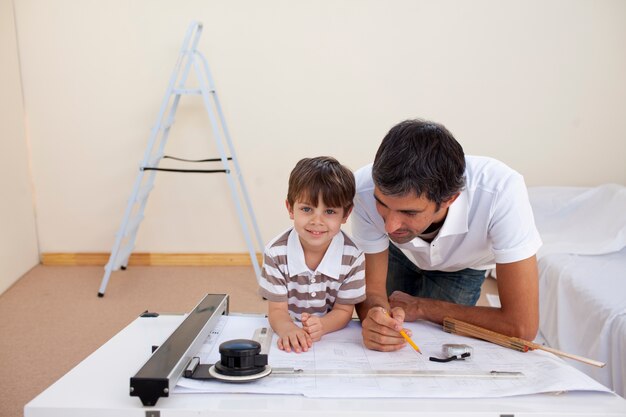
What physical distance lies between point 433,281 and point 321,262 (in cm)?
69

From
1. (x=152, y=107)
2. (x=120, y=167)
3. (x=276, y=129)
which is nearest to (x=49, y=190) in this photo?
(x=120, y=167)

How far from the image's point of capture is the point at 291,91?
147 inches

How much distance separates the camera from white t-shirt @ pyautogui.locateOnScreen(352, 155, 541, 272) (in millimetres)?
1458

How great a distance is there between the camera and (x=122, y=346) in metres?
1.18

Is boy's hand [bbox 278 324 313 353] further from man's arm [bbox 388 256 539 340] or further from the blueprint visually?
man's arm [bbox 388 256 539 340]

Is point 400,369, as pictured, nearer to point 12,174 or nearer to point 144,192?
point 144,192

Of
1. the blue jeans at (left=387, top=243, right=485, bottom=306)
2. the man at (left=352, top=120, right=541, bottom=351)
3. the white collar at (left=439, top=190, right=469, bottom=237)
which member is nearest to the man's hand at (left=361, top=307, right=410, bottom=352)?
the man at (left=352, top=120, right=541, bottom=351)

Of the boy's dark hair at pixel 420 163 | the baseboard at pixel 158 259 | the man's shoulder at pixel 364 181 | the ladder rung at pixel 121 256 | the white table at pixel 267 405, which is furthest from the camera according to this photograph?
the baseboard at pixel 158 259

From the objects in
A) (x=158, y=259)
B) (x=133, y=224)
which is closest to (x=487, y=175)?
(x=133, y=224)

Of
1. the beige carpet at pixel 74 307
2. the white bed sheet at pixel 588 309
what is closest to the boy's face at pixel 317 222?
the white bed sheet at pixel 588 309

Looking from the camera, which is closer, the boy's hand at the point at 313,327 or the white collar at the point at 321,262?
the boy's hand at the point at 313,327

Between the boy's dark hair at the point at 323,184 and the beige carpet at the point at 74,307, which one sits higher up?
the boy's dark hair at the point at 323,184

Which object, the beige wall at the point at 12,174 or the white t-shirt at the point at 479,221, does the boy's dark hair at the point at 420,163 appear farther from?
the beige wall at the point at 12,174

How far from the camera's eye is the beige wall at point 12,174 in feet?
11.1
